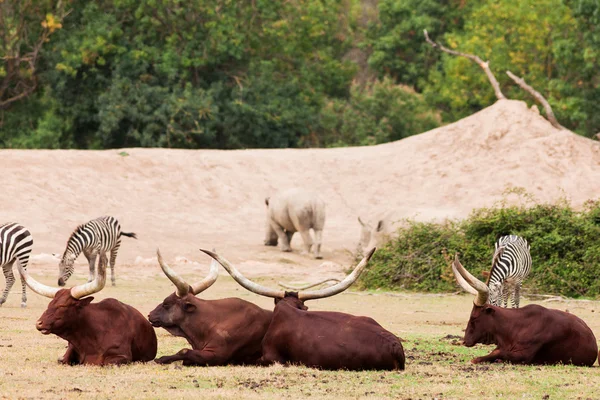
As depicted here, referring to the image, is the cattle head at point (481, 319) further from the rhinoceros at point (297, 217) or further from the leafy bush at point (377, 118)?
the leafy bush at point (377, 118)

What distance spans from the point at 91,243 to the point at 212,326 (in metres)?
10.5

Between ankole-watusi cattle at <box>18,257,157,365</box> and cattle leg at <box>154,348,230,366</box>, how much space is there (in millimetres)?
305

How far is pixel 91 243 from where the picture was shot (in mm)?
20203

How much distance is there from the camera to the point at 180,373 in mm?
9445

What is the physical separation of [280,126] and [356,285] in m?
27.6

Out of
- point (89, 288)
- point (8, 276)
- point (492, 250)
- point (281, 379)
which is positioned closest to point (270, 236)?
point (492, 250)

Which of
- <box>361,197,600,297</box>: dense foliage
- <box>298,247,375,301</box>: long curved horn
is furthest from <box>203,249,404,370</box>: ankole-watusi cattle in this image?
<box>361,197,600,297</box>: dense foliage

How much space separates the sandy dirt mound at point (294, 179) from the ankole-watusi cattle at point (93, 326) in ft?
62.0

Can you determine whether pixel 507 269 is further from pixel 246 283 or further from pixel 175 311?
pixel 175 311

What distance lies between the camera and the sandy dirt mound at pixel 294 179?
32250mm

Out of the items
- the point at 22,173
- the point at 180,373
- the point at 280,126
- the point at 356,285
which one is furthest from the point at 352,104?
the point at 180,373

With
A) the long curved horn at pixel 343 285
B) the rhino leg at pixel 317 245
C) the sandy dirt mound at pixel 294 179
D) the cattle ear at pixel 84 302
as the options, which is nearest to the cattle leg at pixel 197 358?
the cattle ear at pixel 84 302

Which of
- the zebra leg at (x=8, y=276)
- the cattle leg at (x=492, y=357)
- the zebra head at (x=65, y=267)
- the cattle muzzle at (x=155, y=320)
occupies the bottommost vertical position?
the zebra head at (x=65, y=267)

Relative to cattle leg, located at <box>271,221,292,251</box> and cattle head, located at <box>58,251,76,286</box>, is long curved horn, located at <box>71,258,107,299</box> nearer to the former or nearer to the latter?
cattle head, located at <box>58,251,76,286</box>
